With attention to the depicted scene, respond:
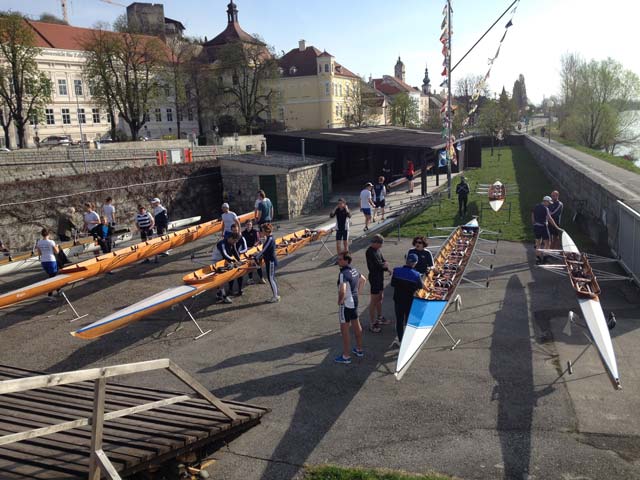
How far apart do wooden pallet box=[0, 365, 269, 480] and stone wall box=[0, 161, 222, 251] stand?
502 inches

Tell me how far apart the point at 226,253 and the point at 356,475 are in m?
7.00

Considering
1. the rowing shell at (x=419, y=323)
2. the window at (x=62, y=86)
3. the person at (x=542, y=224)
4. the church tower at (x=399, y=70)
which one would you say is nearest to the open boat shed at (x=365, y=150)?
the person at (x=542, y=224)

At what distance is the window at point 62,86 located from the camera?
2016 inches

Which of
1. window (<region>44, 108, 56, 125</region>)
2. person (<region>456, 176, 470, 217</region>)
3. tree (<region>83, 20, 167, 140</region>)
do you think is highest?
tree (<region>83, 20, 167, 140</region>)

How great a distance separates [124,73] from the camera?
41281mm

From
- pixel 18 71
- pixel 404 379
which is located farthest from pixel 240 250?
pixel 18 71

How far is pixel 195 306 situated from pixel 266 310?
1.68 m

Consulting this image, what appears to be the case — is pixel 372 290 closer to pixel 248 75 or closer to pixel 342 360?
pixel 342 360

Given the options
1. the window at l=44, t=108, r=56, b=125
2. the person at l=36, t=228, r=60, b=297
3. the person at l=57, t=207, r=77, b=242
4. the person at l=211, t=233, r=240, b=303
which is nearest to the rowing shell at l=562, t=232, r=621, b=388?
the person at l=211, t=233, r=240, b=303

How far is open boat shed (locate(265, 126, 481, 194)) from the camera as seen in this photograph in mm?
28172

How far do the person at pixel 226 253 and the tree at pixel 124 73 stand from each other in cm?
3301

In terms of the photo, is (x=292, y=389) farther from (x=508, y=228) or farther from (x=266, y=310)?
(x=508, y=228)

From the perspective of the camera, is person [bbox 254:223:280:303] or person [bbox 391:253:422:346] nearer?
person [bbox 391:253:422:346]

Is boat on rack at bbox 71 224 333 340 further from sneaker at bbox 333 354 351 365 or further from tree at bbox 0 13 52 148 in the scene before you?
tree at bbox 0 13 52 148
